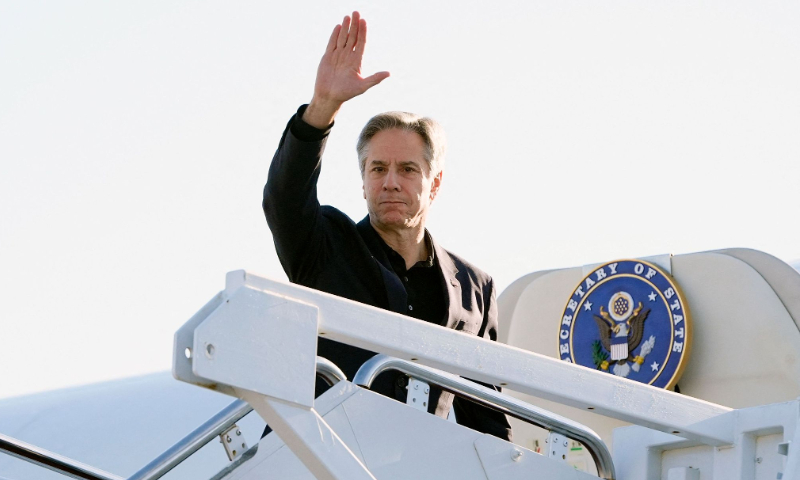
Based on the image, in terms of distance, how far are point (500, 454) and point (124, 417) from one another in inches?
294

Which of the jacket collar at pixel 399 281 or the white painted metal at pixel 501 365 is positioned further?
the jacket collar at pixel 399 281

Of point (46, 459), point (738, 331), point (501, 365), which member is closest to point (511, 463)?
point (501, 365)

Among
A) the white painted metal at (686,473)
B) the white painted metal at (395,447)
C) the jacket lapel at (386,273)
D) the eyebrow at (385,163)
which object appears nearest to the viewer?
the white painted metal at (395,447)

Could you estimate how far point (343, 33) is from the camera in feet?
10.4

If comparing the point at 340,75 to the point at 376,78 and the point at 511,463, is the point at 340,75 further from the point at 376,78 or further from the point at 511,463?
the point at 511,463

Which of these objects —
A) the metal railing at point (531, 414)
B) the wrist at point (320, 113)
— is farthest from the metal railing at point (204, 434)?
the wrist at point (320, 113)

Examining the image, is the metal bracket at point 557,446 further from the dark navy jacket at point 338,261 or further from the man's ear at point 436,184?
the man's ear at point 436,184

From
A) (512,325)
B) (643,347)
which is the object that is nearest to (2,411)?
(512,325)

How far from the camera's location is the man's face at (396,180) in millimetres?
3723

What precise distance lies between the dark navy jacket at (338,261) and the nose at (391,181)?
148 mm

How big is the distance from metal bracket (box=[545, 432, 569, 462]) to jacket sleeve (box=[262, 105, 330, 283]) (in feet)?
3.02

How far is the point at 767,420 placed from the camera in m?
2.87

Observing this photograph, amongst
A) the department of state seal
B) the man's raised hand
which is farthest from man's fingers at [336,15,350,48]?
the department of state seal

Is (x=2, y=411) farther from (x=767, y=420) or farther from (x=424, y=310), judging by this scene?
(x=767, y=420)
